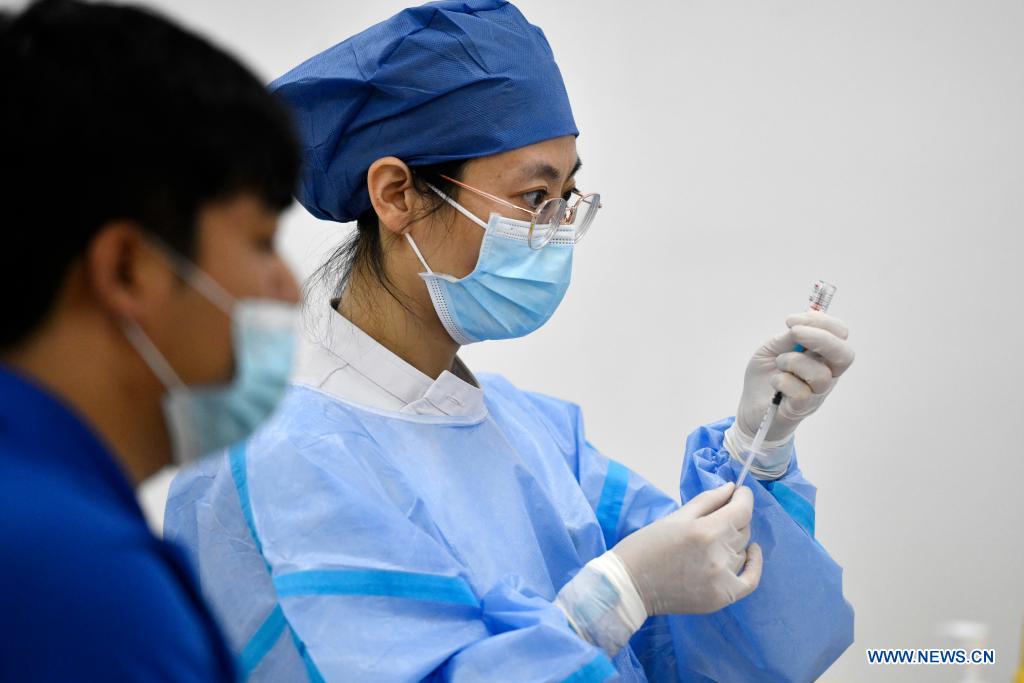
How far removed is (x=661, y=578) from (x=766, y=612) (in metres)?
0.25

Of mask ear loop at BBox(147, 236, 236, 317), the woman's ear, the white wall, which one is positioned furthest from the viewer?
the white wall

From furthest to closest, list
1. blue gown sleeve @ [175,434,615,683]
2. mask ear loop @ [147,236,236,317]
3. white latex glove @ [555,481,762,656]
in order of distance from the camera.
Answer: white latex glove @ [555,481,762,656] < blue gown sleeve @ [175,434,615,683] < mask ear loop @ [147,236,236,317]

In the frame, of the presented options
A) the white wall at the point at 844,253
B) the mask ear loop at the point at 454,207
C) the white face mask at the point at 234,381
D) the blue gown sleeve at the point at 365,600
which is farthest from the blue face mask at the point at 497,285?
the white wall at the point at 844,253

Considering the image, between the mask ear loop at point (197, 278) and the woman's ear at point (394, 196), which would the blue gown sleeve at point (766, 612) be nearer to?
the woman's ear at point (394, 196)

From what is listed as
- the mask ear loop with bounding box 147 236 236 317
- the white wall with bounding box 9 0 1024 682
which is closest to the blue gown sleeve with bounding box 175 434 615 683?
the mask ear loop with bounding box 147 236 236 317

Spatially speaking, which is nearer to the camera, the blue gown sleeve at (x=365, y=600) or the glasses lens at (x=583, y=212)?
the blue gown sleeve at (x=365, y=600)

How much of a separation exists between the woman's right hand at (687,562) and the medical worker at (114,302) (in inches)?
25.8

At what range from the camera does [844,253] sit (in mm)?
2076


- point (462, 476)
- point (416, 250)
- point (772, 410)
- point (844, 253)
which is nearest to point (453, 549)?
point (462, 476)

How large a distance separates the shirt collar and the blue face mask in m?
0.07

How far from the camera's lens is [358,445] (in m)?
1.20

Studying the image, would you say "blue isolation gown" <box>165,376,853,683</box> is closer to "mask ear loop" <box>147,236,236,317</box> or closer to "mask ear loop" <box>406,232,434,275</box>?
"mask ear loop" <box>406,232,434,275</box>

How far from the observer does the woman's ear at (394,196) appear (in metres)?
1.29

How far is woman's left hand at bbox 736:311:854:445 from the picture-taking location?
1.36 m
